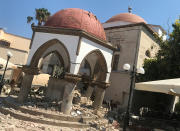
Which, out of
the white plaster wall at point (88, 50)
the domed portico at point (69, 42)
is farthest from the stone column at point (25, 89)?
the white plaster wall at point (88, 50)

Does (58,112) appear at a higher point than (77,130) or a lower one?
higher

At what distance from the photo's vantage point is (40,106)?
740 cm

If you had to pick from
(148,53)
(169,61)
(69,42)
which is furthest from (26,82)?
(148,53)

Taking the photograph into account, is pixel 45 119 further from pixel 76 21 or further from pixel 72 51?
pixel 76 21

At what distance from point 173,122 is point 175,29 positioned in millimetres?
6500

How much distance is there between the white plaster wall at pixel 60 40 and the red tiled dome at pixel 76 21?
0.56 meters

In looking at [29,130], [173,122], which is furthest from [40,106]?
[173,122]

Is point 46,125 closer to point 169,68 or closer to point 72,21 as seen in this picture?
point 72,21

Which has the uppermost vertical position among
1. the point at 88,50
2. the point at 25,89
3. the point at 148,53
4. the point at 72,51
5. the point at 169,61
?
the point at 148,53

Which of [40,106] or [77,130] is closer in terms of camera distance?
[77,130]

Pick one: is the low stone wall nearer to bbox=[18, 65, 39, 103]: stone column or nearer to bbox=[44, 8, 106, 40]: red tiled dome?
bbox=[18, 65, 39, 103]: stone column

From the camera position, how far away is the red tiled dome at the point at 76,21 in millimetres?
7566

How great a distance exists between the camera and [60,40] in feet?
24.4

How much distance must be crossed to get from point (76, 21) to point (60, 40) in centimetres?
122
